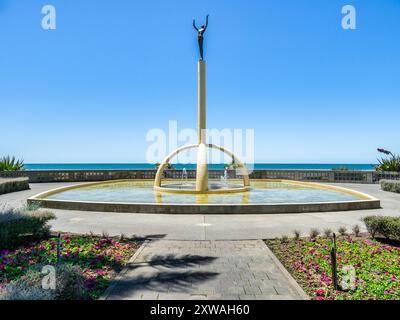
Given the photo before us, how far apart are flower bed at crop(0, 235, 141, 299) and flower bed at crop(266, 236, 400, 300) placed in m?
3.80

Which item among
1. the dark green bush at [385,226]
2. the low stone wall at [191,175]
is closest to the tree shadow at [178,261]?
the dark green bush at [385,226]

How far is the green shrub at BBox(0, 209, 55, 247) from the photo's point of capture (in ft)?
23.9

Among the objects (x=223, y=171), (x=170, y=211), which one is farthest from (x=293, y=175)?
(x=170, y=211)

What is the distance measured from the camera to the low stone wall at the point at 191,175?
28172 millimetres

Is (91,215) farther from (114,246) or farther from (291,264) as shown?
(291,264)

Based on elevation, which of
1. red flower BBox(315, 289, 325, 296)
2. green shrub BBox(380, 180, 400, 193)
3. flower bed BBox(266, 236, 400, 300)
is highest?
green shrub BBox(380, 180, 400, 193)

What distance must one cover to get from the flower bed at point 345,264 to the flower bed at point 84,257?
150 inches

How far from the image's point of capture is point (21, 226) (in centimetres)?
764

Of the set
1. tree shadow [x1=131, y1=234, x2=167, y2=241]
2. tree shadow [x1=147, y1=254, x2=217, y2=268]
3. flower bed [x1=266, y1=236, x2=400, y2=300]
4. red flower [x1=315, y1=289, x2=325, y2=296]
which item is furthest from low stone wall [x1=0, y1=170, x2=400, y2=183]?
red flower [x1=315, y1=289, x2=325, y2=296]

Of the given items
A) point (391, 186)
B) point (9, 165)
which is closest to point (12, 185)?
point (9, 165)

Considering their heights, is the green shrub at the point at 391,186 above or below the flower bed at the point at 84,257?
above

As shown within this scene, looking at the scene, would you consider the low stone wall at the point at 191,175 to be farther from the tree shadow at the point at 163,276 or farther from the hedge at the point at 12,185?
the tree shadow at the point at 163,276

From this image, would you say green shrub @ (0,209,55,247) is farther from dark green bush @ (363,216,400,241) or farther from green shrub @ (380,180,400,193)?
green shrub @ (380,180,400,193)
